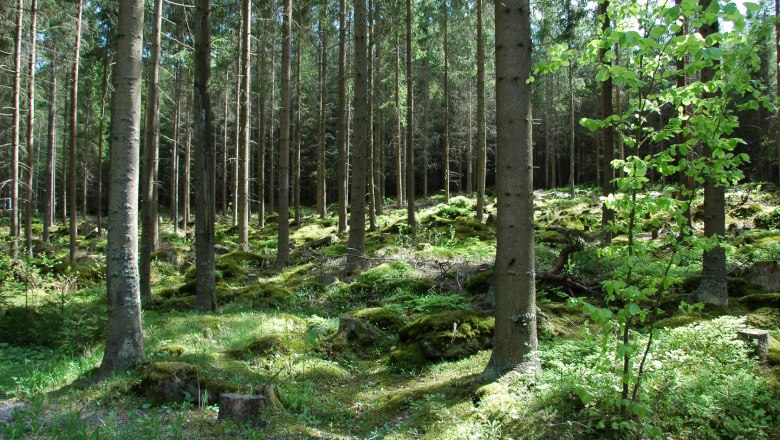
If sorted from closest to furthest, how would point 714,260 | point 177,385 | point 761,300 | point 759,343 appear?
point 759,343
point 177,385
point 761,300
point 714,260

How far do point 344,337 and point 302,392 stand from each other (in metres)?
2.01

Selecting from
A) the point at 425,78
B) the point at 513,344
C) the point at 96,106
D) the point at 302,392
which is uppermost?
the point at 425,78

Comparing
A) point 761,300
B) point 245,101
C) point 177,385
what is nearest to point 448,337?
point 177,385

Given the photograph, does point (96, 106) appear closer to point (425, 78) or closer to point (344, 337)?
point (425, 78)

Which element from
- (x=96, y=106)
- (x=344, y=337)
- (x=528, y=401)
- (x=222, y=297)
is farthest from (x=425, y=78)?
(x=528, y=401)

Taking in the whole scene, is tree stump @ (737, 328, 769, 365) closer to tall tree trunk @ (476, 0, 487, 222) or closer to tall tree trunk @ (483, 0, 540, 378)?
tall tree trunk @ (483, 0, 540, 378)

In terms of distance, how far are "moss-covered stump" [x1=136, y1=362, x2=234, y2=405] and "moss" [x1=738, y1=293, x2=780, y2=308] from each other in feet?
23.9

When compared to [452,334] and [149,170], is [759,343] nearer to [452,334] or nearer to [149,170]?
[452,334]

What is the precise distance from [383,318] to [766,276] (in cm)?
620

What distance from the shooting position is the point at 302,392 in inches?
215

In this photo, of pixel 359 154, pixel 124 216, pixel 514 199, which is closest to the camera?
pixel 514 199

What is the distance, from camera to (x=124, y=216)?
18.6 feet

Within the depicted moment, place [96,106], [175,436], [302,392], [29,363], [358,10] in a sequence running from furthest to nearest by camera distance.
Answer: [96,106]
[358,10]
[29,363]
[302,392]
[175,436]

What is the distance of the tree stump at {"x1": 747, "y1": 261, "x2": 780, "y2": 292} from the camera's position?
24.9 ft
